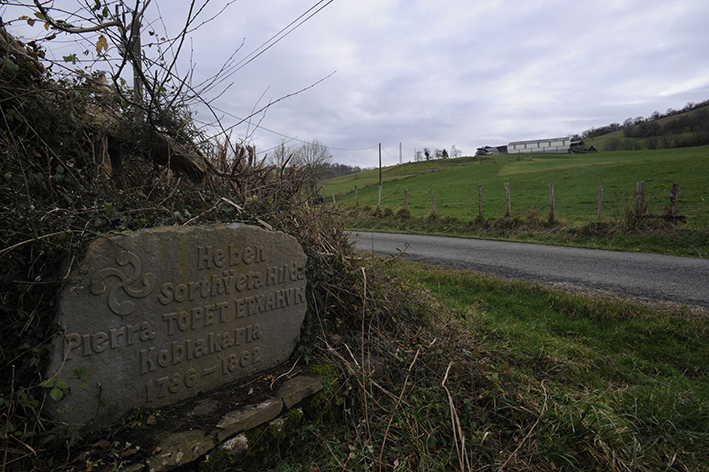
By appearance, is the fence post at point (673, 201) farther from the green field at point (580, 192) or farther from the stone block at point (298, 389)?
the stone block at point (298, 389)

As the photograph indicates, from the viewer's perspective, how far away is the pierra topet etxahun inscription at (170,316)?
2131 mm

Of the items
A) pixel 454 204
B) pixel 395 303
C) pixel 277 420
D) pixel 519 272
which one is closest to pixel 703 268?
pixel 519 272

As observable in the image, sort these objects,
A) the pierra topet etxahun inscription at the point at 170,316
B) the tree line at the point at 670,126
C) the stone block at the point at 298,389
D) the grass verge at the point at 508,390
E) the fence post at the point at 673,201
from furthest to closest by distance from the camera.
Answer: the tree line at the point at 670,126
the fence post at the point at 673,201
the stone block at the point at 298,389
the grass verge at the point at 508,390
the pierra topet etxahun inscription at the point at 170,316

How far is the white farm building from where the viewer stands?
84688 mm

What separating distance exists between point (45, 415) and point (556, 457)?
325 cm

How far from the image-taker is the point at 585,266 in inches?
323

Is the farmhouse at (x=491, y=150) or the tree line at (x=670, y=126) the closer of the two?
the tree line at (x=670, y=126)

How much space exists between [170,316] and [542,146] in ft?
336

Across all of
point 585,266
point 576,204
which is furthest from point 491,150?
point 585,266

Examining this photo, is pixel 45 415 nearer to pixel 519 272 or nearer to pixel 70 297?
pixel 70 297

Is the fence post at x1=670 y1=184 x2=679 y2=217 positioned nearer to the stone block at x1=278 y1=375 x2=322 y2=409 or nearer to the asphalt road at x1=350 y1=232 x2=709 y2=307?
the asphalt road at x1=350 y1=232 x2=709 y2=307

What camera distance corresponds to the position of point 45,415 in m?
2.02

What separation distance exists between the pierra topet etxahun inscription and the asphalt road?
2.37 meters

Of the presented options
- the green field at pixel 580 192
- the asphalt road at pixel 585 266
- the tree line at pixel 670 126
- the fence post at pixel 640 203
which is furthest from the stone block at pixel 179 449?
the tree line at pixel 670 126
